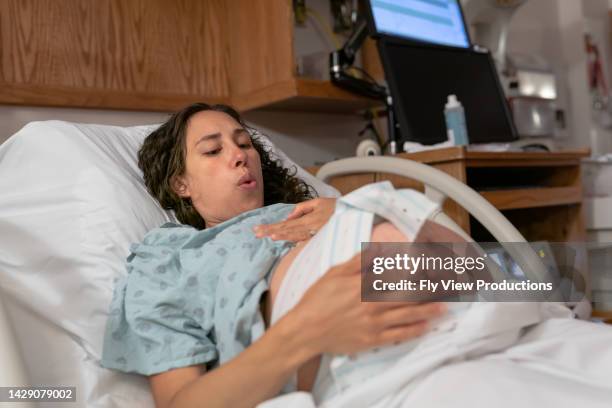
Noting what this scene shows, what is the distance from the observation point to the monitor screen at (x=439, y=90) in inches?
76.3

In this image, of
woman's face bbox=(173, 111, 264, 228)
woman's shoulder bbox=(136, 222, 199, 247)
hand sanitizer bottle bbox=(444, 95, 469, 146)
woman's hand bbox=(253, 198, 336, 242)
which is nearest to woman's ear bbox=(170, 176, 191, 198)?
woman's face bbox=(173, 111, 264, 228)

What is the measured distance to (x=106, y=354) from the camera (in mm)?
956

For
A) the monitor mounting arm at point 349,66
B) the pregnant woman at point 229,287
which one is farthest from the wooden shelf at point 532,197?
the pregnant woman at point 229,287

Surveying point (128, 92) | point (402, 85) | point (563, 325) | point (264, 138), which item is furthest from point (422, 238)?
point (128, 92)

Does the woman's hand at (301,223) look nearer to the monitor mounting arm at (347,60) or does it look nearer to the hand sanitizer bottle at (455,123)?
the hand sanitizer bottle at (455,123)

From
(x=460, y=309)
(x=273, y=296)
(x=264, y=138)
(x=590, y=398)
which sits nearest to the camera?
(x=590, y=398)

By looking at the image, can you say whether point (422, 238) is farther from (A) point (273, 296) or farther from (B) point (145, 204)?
(B) point (145, 204)

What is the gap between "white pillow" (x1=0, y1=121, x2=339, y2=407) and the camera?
3.17ft

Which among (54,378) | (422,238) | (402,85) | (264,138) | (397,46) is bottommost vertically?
(54,378)

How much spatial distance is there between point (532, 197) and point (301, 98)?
0.85 meters

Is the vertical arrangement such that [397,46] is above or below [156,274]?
above

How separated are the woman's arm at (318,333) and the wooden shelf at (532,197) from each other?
1083mm

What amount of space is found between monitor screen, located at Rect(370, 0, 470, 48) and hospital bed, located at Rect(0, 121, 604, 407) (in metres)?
0.82

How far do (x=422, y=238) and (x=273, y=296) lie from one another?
245 mm
